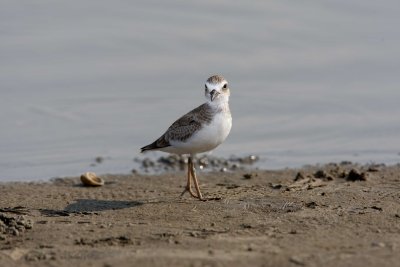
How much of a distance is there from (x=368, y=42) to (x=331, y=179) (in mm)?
4522

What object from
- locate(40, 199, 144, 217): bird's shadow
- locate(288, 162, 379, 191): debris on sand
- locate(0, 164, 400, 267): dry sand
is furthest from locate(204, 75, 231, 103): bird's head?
locate(40, 199, 144, 217): bird's shadow

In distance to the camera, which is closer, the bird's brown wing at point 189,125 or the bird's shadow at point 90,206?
→ the bird's shadow at point 90,206

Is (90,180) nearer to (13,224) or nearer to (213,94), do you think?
(213,94)

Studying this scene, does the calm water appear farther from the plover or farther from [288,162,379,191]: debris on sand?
the plover

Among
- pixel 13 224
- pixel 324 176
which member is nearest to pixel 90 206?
pixel 13 224

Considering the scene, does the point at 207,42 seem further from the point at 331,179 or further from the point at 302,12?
the point at 331,179

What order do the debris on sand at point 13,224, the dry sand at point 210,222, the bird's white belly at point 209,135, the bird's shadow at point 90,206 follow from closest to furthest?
1. the dry sand at point 210,222
2. the debris on sand at point 13,224
3. the bird's shadow at point 90,206
4. the bird's white belly at point 209,135

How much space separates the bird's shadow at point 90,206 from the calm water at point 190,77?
206cm

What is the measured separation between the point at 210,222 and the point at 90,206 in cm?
152

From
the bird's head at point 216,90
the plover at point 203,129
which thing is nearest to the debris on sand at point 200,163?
the plover at point 203,129

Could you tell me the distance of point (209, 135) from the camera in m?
9.72

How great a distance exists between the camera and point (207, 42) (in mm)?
14531

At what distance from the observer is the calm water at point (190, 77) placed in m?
12.2

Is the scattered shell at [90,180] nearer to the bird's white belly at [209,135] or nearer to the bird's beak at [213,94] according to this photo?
the bird's white belly at [209,135]
